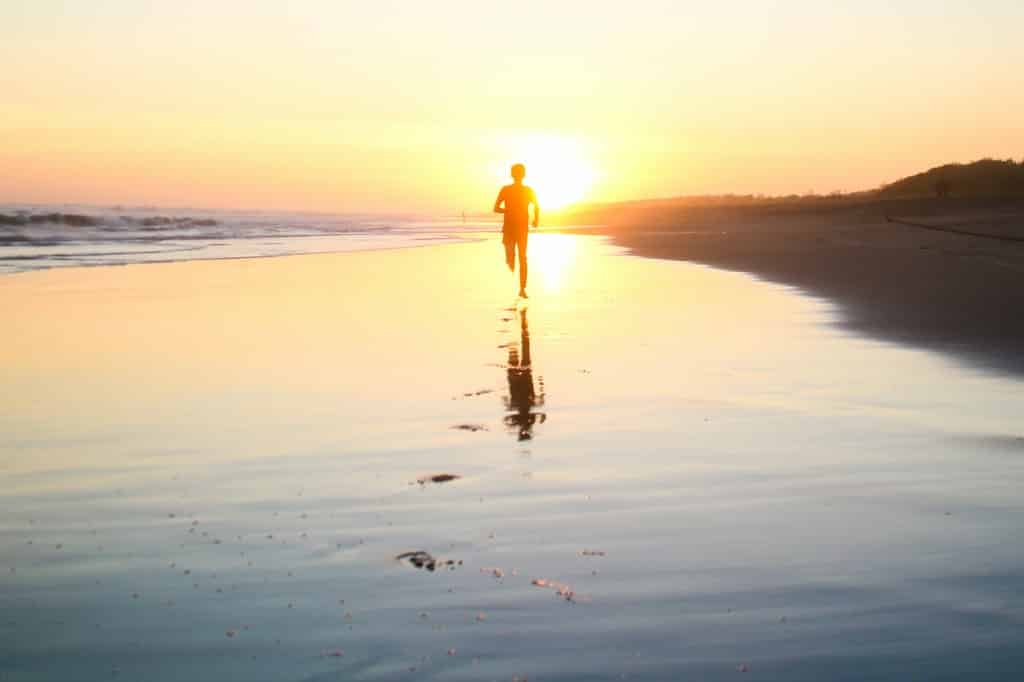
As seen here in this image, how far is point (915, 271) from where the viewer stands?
20.9m

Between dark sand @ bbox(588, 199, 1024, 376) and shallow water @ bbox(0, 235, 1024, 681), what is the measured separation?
1.51 meters

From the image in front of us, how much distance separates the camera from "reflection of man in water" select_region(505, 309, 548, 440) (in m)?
7.54

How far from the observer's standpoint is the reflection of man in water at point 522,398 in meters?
7.54

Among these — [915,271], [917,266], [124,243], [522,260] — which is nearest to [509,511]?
[522,260]

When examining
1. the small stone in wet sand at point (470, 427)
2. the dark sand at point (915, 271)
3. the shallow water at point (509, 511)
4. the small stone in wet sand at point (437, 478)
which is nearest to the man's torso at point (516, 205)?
the dark sand at point (915, 271)

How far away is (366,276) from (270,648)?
19.3 meters

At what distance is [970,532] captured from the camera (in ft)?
16.0

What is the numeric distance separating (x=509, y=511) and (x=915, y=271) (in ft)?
57.1

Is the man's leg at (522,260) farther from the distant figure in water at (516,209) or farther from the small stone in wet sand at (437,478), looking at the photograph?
the small stone in wet sand at (437,478)

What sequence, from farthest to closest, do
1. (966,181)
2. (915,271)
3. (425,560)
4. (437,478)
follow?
(966,181) → (915,271) → (437,478) → (425,560)

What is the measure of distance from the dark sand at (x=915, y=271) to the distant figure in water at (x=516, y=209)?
477cm

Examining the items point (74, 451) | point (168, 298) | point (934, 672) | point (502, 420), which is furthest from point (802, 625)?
point (168, 298)

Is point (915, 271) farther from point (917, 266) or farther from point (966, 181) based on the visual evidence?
point (966, 181)

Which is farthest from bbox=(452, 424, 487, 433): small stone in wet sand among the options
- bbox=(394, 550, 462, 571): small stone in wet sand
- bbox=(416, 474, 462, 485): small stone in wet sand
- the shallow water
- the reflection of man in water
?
bbox=(394, 550, 462, 571): small stone in wet sand
